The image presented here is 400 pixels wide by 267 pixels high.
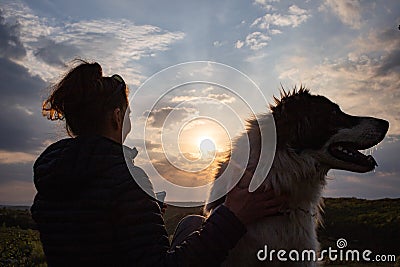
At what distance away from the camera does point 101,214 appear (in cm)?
240

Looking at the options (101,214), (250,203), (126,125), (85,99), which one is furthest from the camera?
(250,203)

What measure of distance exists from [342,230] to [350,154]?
782 cm

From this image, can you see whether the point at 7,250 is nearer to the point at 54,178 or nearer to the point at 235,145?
the point at 235,145

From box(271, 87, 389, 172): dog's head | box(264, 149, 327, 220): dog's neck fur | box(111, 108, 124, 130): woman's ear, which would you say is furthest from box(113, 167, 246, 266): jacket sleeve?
box(271, 87, 389, 172): dog's head

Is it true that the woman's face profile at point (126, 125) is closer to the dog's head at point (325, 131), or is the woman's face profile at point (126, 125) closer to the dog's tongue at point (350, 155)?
the dog's head at point (325, 131)

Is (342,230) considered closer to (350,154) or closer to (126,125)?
(350,154)

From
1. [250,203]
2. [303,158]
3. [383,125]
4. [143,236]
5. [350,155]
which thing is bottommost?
[143,236]

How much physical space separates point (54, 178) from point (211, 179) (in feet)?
7.01

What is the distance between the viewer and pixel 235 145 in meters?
4.28

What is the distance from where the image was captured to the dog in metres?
3.83

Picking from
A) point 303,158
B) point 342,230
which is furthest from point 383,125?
point 342,230

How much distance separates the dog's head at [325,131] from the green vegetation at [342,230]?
3.58m

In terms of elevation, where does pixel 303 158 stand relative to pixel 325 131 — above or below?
below

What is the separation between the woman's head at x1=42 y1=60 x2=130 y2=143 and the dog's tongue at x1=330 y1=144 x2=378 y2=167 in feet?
7.92
